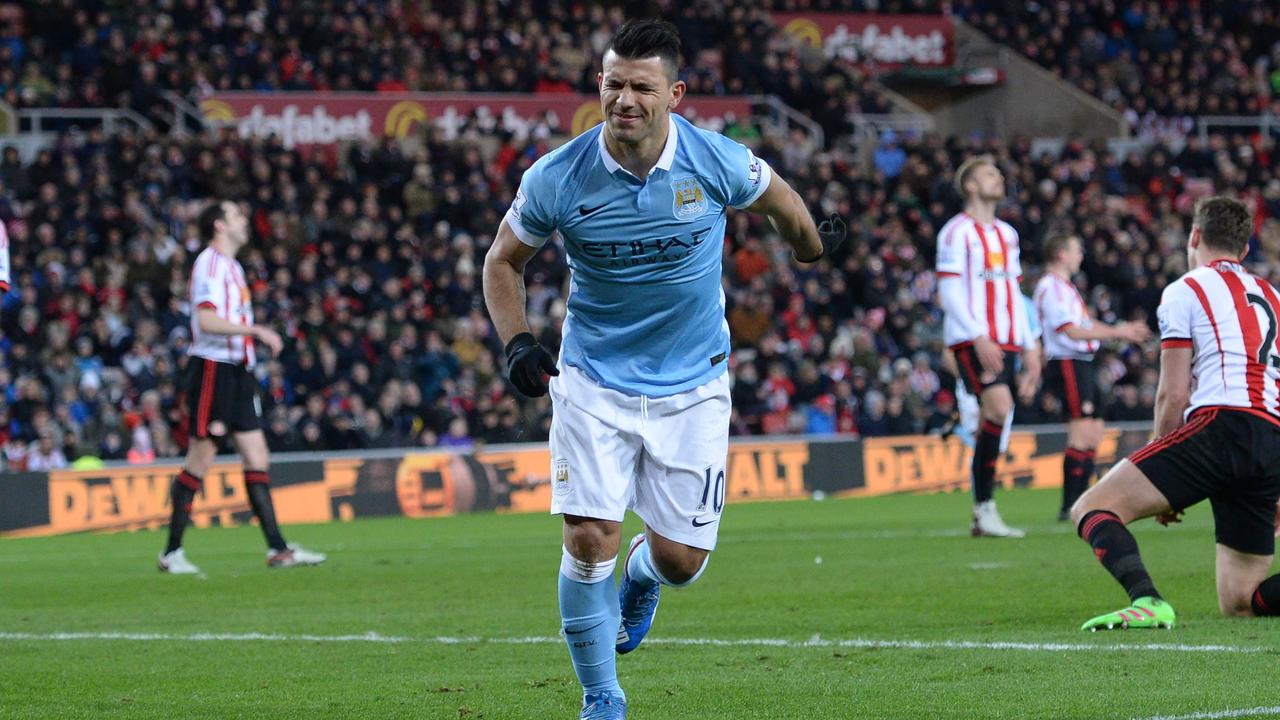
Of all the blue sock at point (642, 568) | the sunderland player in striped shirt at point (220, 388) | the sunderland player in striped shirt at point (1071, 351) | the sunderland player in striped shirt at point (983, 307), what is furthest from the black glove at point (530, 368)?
the sunderland player in striped shirt at point (1071, 351)

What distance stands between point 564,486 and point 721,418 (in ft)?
2.09

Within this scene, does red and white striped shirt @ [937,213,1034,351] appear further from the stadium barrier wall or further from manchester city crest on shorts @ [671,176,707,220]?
manchester city crest on shorts @ [671,176,707,220]

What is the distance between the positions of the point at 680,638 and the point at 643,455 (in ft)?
7.45

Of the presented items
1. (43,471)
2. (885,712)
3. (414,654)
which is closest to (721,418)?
(885,712)

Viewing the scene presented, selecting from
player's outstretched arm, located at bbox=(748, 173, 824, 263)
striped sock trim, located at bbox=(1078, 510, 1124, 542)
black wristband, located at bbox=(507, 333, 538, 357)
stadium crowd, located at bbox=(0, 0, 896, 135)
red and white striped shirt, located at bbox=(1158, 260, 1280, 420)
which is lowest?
striped sock trim, located at bbox=(1078, 510, 1124, 542)

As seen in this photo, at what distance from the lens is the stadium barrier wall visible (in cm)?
1811

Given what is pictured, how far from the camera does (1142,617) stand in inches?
300

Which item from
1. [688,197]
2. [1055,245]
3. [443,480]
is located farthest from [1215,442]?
[443,480]

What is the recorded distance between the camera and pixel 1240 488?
7.80m

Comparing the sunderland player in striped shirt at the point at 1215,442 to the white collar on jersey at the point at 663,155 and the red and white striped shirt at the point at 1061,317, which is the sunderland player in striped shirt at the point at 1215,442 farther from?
the red and white striped shirt at the point at 1061,317

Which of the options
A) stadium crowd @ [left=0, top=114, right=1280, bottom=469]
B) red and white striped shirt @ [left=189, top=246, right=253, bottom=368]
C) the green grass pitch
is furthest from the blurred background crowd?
red and white striped shirt @ [left=189, top=246, right=253, bottom=368]

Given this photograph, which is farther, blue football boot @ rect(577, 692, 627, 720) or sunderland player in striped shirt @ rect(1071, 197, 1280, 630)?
sunderland player in striped shirt @ rect(1071, 197, 1280, 630)

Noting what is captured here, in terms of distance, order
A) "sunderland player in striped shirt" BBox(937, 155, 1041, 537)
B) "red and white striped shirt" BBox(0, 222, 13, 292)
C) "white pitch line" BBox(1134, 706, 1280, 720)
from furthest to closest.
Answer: "sunderland player in striped shirt" BBox(937, 155, 1041, 537) < "red and white striped shirt" BBox(0, 222, 13, 292) < "white pitch line" BBox(1134, 706, 1280, 720)

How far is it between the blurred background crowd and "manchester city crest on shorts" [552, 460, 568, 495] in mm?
14731
